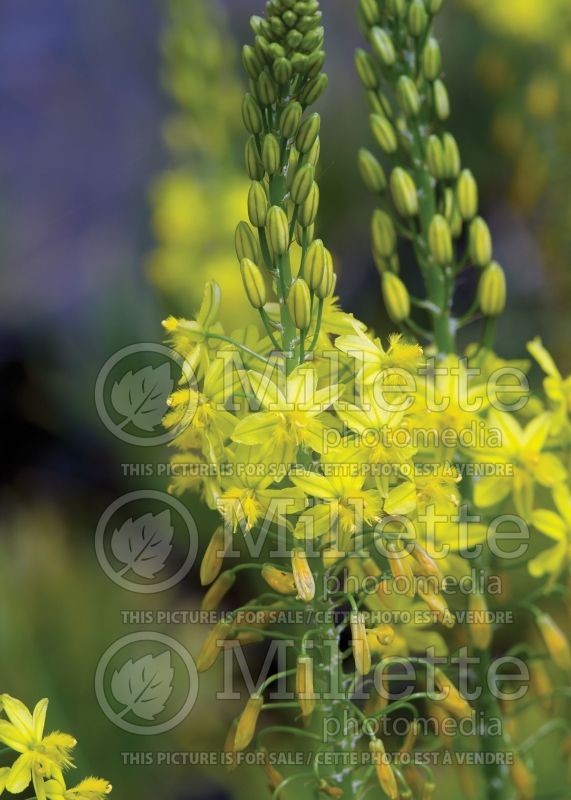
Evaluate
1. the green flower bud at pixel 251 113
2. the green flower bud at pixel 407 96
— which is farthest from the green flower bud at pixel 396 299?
the green flower bud at pixel 251 113

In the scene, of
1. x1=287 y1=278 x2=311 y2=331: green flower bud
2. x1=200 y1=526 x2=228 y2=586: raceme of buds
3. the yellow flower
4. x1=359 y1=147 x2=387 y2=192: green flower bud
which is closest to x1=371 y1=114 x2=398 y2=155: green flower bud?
x1=359 y1=147 x2=387 y2=192: green flower bud

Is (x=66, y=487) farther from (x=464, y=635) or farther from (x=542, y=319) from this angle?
(x=464, y=635)

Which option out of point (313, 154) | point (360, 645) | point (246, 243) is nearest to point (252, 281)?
point (246, 243)

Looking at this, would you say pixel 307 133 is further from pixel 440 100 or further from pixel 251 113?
pixel 440 100

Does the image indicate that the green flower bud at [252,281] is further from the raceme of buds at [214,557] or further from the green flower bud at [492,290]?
the green flower bud at [492,290]

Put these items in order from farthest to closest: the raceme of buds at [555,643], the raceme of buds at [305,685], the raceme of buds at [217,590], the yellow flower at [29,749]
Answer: the raceme of buds at [555,643] < the raceme of buds at [217,590] < the raceme of buds at [305,685] < the yellow flower at [29,749]

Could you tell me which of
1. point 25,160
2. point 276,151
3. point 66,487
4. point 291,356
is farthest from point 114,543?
point 25,160
